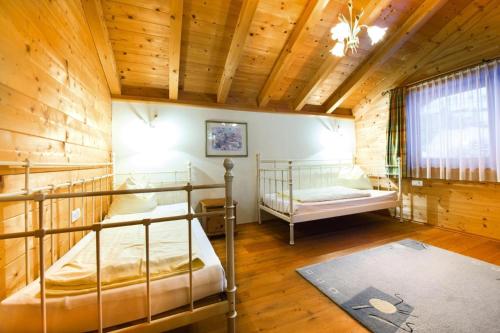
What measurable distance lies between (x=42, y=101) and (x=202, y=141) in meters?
2.17

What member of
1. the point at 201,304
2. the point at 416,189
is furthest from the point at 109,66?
the point at 416,189

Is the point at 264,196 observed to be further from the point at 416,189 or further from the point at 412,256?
the point at 416,189

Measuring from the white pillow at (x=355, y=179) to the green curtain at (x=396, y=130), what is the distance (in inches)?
18.0

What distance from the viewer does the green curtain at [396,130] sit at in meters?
A: 3.64

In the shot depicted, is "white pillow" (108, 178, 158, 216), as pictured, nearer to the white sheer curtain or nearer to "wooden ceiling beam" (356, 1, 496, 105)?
the white sheer curtain

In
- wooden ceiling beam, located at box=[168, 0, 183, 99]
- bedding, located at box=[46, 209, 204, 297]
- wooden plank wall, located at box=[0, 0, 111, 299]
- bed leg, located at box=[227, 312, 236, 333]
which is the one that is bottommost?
bed leg, located at box=[227, 312, 236, 333]

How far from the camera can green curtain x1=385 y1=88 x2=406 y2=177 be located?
3.64 m

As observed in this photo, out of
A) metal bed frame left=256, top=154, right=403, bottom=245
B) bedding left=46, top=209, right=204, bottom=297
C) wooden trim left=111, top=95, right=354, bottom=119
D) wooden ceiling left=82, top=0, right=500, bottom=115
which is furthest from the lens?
metal bed frame left=256, top=154, right=403, bottom=245

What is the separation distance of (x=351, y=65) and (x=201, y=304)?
Answer: 3.75 m

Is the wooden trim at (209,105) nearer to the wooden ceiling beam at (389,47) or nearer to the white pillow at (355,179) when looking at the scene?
the wooden ceiling beam at (389,47)

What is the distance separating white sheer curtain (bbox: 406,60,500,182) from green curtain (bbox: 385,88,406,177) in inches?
3.3

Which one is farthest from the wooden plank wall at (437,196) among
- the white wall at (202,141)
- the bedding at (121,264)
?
the bedding at (121,264)

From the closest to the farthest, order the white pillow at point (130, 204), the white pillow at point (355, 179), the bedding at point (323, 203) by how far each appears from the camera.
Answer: the white pillow at point (130, 204) < the bedding at point (323, 203) < the white pillow at point (355, 179)

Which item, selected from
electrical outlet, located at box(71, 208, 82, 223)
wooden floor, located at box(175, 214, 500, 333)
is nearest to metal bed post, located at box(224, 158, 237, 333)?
wooden floor, located at box(175, 214, 500, 333)
